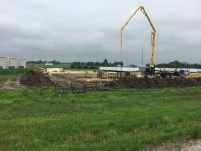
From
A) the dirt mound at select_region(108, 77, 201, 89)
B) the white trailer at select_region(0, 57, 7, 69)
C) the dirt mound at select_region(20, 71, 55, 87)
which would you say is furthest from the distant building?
the dirt mound at select_region(108, 77, 201, 89)

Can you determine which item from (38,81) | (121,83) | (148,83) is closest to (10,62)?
(38,81)

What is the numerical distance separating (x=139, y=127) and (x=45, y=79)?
106 feet

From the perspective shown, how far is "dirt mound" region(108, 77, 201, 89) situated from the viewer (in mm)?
39781

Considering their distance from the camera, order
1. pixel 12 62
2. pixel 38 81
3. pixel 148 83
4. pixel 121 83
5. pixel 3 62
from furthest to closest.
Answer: pixel 12 62 < pixel 3 62 < pixel 148 83 < pixel 38 81 < pixel 121 83

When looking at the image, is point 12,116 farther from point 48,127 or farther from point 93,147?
point 93,147

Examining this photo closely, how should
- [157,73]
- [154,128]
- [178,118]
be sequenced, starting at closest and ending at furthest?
[154,128]
[178,118]
[157,73]

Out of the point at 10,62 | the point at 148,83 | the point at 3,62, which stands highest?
the point at 10,62

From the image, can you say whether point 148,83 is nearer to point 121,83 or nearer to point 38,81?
point 121,83

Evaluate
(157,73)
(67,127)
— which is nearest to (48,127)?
(67,127)

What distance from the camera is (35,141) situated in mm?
9406

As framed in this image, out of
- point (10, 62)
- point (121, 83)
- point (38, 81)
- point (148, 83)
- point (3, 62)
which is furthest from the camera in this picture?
point (10, 62)

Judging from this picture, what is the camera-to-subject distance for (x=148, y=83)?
42.4 meters

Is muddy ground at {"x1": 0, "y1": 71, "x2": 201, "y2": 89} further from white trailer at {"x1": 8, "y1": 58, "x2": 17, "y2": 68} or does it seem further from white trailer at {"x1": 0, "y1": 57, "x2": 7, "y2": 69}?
white trailer at {"x1": 8, "y1": 58, "x2": 17, "y2": 68}

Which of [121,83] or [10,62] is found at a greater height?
[10,62]
